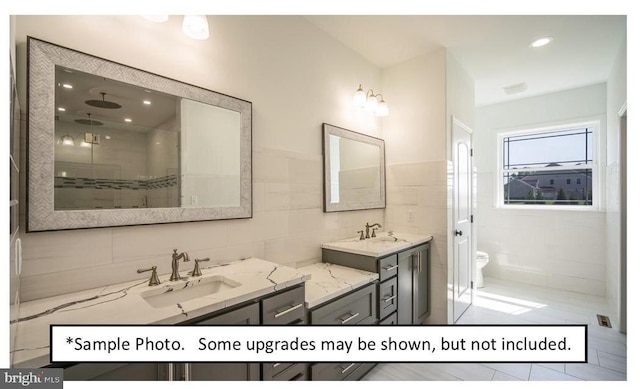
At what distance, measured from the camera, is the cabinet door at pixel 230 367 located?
3.18ft

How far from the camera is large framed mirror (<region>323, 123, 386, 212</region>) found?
2221 millimetres

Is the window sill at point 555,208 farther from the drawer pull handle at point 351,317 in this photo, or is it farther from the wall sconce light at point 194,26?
the wall sconce light at point 194,26

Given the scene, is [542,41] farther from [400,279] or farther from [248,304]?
[248,304]

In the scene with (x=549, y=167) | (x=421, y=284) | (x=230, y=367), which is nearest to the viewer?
(x=230, y=367)

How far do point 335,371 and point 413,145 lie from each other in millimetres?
2091

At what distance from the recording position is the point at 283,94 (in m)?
1.89

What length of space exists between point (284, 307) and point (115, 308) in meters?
0.66

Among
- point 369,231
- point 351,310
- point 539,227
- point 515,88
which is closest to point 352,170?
point 369,231

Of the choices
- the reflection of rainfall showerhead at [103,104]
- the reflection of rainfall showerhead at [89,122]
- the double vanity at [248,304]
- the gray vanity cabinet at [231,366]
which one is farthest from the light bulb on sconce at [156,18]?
the gray vanity cabinet at [231,366]

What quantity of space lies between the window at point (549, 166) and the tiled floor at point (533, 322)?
123cm

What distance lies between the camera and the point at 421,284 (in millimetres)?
2391

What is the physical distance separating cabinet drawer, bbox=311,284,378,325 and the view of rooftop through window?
325cm

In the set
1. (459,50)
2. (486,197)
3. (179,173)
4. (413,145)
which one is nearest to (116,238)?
(179,173)

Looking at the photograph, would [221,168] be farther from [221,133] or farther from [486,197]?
[486,197]
